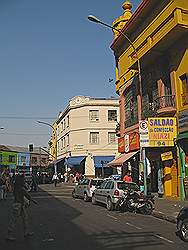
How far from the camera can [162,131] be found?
67.9 ft

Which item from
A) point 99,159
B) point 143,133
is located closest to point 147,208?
point 143,133

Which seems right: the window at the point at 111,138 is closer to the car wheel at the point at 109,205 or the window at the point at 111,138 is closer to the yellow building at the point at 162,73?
the yellow building at the point at 162,73

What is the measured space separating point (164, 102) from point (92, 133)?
30.3 m

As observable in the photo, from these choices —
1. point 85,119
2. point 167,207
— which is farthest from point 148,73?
point 85,119

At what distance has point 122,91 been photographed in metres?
31.3

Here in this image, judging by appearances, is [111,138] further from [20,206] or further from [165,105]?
[20,206]

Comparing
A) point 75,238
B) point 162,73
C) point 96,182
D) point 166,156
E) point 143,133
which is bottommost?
point 75,238

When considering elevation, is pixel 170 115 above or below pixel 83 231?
above

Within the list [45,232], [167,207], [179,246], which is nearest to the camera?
[179,246]

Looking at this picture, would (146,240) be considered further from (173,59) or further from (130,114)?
(130,114)

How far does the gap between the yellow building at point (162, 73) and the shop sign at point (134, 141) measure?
0.84 m

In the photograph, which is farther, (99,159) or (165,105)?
(99,159)

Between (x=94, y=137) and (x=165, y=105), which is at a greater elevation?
(x=94, y=137)

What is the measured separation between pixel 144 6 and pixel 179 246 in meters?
18.1
